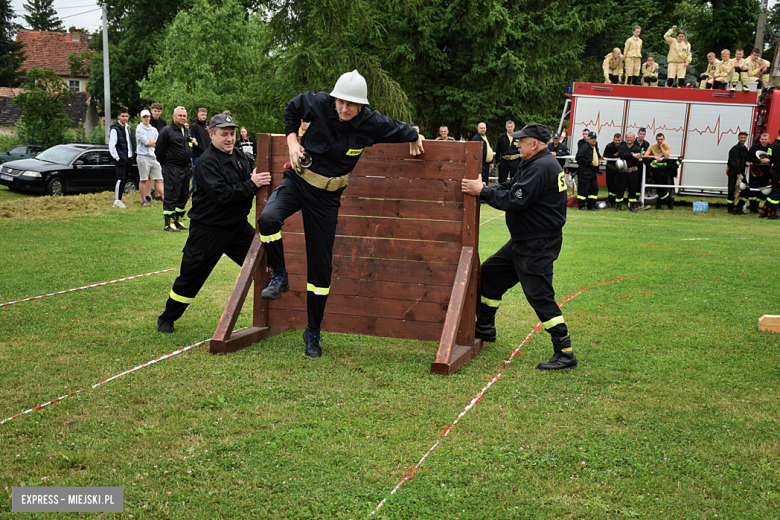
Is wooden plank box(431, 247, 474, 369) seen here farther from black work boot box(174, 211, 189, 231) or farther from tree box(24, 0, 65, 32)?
tree box(24, 0, 65, 32)

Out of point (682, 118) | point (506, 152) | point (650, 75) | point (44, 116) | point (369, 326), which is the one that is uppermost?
point (650, 75)

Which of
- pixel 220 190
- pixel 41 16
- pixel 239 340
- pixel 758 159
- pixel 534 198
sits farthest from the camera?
pixel 41 16

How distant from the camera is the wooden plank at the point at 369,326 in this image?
6.15 metres

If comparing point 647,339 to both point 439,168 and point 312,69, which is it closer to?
point 439,168

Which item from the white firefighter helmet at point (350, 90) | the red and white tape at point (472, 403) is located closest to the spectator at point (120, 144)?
the red and white tape at point (472, 403)

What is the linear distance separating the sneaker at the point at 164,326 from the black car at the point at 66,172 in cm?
1488

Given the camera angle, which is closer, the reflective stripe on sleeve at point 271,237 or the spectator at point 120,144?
the reflective stripe on sleeve at point 271,237

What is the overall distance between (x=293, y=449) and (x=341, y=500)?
647 millimetres

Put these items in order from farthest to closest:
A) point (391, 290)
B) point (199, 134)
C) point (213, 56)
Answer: point (213, 56) < point (199, 134) < point (391, 290)

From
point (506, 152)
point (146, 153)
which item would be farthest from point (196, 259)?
point (506, 152)

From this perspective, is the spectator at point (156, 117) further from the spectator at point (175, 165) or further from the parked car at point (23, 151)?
the parked car at point (23, 151)

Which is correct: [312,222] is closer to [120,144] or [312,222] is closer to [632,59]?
[120,144]

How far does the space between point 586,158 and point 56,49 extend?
249 feet

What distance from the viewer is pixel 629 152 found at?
741 inches
